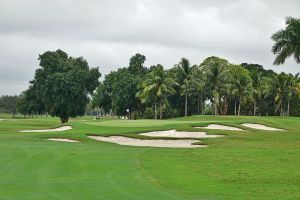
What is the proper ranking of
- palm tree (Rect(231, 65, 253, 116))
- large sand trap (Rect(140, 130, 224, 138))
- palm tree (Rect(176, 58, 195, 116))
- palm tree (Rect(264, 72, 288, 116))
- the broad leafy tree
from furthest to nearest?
palm tree (Rect(264, 72, 288, 116)) < palm tree (Rect(231, 65, 253, 116)) < palm tree (Rect(176, 58, 195, 116)) < the broad leafy tree < large sand trap (Rect(140, 130, 224, 138))

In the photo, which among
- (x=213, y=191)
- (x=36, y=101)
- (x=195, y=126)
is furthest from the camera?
(x=36, y=101)

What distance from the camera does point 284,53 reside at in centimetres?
5622

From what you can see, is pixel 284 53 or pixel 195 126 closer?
pixel 195 126

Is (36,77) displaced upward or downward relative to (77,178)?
upward

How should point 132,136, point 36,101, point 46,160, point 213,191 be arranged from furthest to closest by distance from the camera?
point 36,101
point 132,136
point 46,160
point 213,191

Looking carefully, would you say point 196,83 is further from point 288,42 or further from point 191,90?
point 288,42

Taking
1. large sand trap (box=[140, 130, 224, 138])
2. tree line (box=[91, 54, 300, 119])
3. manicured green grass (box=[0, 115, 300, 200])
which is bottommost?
manicured green grass (box=[0, 115, 300, 200])

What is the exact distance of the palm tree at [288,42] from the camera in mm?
54594

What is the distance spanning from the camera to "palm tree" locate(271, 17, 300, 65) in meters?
54.6

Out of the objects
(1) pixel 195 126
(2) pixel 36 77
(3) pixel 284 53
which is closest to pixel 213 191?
(1) pixel 195 126

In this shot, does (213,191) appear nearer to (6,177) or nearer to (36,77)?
(6,177)

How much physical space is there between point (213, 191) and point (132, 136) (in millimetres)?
25503

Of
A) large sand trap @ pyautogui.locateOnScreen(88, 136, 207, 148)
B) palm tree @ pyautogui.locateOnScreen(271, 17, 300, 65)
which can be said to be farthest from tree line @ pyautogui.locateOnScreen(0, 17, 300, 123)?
→ large sand trap @ pyautogui.locateOnScreen(88, 136, 207, 148)

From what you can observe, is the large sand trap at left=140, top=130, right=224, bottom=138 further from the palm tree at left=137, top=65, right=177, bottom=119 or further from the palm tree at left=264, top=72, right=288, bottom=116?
the palm tree at left=264, top=72, right=288, bottom=116
